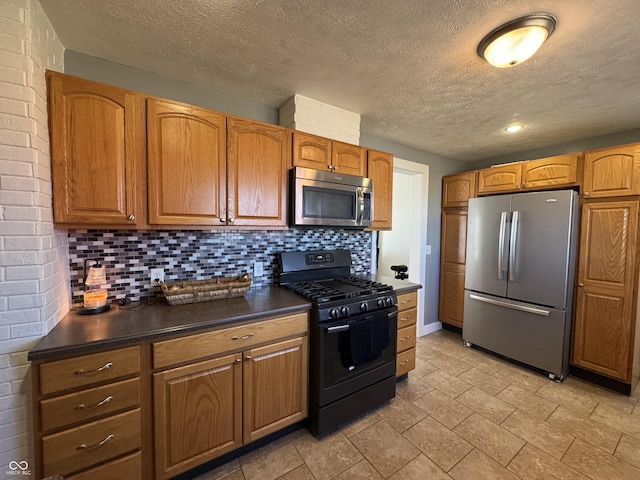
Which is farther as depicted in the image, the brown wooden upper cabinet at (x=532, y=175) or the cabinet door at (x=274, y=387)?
the brown wooden upper cabinet at (x=532, y=175)

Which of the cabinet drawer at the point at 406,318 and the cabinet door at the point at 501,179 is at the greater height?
the cabinet door at the point at 501,179

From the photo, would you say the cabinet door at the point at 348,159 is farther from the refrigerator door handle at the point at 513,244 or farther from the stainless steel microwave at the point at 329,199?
the refrigerator door handle at the point at 513,244

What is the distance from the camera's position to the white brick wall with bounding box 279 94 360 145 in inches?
84.4

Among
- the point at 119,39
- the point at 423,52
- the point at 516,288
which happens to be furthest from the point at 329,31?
the point at 516,288

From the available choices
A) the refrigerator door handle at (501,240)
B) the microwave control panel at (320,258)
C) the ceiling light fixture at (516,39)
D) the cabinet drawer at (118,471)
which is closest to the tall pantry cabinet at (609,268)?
the refrigerator door handle at (501,240)

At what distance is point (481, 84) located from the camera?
6.23 feet

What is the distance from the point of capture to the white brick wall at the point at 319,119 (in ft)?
7.04

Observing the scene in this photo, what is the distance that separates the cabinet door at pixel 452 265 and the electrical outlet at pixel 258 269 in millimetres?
2679

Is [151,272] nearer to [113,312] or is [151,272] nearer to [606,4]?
[113,312]

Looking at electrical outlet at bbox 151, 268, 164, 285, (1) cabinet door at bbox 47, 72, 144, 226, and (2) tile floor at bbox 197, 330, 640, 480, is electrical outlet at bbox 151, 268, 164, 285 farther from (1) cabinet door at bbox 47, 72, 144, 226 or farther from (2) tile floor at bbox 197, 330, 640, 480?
(2) tile floor at bbox 197, 330, 640, 480

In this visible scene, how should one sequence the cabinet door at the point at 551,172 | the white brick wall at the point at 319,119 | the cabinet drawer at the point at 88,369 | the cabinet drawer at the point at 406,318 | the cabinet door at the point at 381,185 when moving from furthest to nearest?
1. the cabinet door at the point at 551,172
2. the cabinet door at the point at 381,185
3. the cabinet drawer at the point at 406,318
4. the white brick wall at the point at 319,119
5. the cabinet drawer at the point at 88,369

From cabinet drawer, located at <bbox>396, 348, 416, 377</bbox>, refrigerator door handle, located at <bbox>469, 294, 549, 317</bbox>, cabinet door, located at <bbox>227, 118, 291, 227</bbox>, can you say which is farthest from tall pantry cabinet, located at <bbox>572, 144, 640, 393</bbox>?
cabinet door, located at <bbox>227, 118, 291, 227</bbox>

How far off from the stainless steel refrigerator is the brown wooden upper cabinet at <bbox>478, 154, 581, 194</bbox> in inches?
10.3

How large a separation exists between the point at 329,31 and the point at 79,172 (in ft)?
5.08
